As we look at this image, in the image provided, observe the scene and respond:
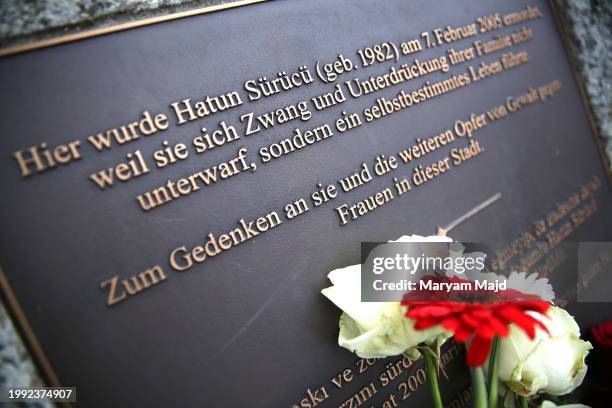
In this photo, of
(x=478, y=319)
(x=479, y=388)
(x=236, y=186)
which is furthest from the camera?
(x=236, y=186)

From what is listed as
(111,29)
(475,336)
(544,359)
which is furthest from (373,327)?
(111,29)

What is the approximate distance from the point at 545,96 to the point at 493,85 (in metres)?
0.31

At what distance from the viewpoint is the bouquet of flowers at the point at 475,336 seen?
3.08 ft

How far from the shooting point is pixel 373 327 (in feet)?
3.57

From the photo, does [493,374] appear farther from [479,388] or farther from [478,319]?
[478,319]

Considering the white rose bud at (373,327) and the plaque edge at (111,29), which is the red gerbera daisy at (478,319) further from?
the plaque edge at (111,29)

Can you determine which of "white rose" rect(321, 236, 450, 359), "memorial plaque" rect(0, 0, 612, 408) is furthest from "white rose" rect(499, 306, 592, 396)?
"memorial plaque" rect(0, 0, 612, 408)

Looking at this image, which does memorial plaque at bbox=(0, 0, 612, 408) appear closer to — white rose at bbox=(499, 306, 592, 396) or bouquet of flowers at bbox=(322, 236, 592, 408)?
bouquet of flowers at bbox=(322, 236, 592, 408)

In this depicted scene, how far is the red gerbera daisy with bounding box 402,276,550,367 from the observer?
2.83ft

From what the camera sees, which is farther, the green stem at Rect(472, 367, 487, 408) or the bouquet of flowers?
the green stem at Rect(472, 367, 487, 408)

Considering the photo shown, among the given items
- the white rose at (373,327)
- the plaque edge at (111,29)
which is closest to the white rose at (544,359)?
the white rose at (373,327)

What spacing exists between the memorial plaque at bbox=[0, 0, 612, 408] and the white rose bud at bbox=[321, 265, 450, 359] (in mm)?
113

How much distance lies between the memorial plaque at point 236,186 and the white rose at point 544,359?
0.33 m

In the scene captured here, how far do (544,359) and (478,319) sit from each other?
41 centimetres
